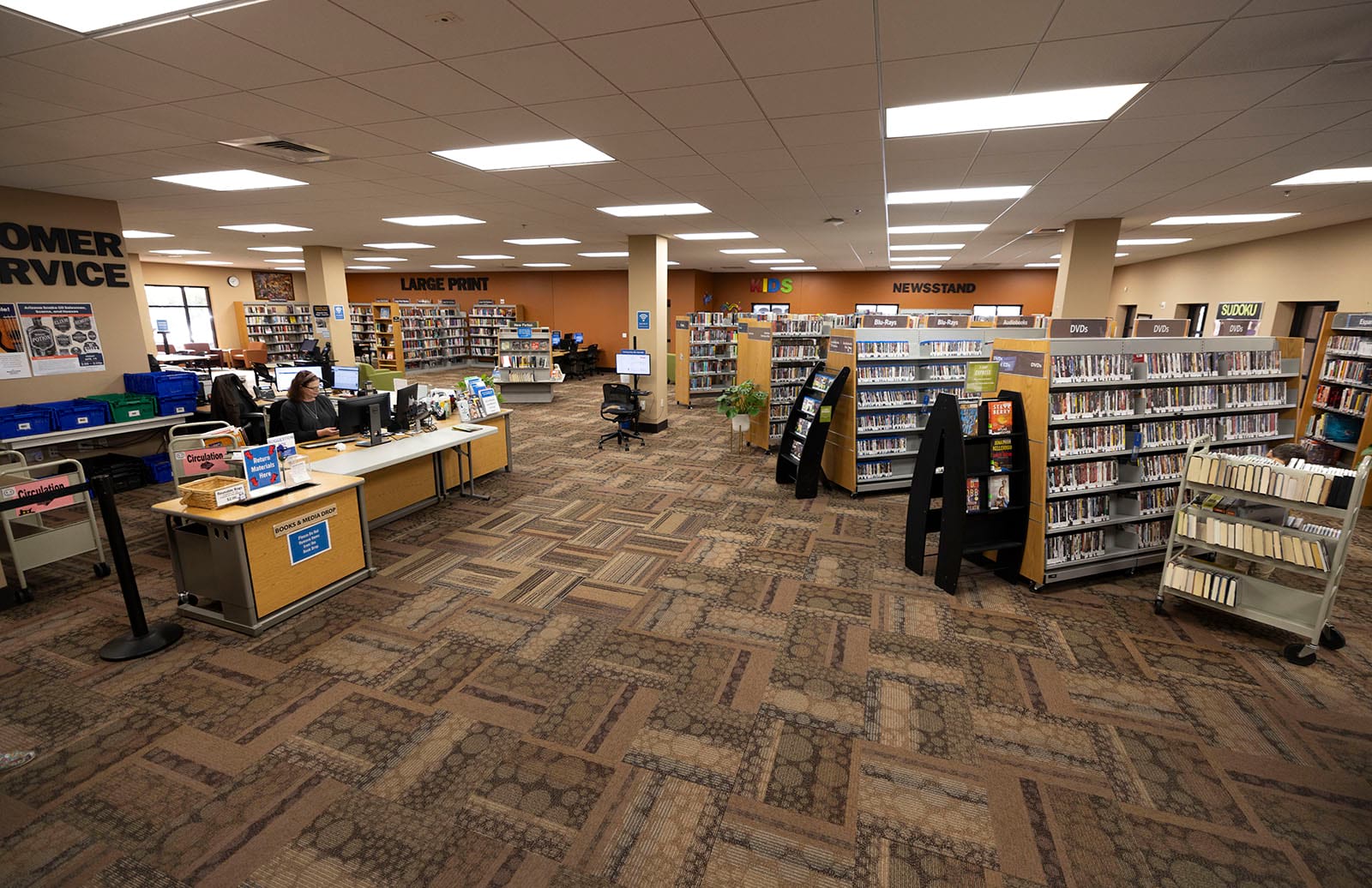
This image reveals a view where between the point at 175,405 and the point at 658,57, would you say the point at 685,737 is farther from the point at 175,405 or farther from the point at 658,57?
the point at 175,405

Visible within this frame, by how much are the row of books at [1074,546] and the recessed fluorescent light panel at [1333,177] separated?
13.0ft

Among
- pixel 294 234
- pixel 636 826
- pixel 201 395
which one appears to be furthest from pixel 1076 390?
pixel 294 234

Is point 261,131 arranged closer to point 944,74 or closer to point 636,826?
point 944,74

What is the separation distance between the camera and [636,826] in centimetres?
231

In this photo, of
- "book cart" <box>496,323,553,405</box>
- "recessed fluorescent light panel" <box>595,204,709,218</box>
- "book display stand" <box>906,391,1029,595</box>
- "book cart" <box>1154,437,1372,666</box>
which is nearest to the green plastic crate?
"recessed fluorescent light panel" <box>595,204,709,218</box>

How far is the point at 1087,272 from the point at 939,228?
2095 mm

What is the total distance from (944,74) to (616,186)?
145 inches

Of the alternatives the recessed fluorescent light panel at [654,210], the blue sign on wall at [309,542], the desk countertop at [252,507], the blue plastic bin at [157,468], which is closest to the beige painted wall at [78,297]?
the blue plastic bin at [157,468]

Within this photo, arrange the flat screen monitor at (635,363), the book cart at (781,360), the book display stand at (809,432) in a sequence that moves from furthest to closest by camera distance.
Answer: the flat screen monitor at (635,363) < the book cart at (781,360) < the book display stand at (809,432)

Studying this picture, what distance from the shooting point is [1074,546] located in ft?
14.6

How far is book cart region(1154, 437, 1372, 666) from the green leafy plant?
480 centimetres

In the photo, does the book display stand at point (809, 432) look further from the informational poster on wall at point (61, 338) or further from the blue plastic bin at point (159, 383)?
the informational poster on wall at point (61, 338)

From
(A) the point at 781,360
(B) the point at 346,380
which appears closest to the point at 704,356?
(A) the point at 781,360

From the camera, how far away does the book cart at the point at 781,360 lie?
8242 millimetres
